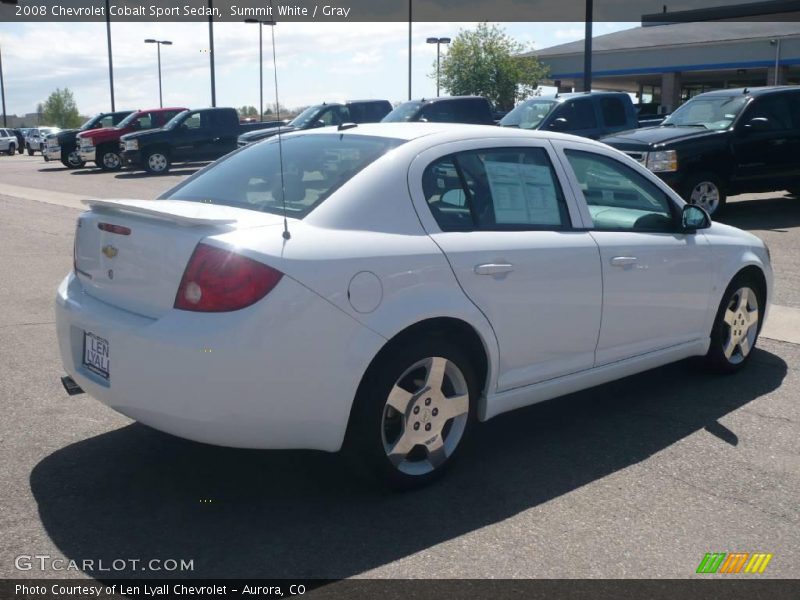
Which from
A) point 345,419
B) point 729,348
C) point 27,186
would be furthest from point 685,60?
point 345,419

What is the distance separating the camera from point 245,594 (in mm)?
3279

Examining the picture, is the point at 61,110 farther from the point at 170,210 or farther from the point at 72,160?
the point at 170,210

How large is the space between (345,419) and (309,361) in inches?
12.6

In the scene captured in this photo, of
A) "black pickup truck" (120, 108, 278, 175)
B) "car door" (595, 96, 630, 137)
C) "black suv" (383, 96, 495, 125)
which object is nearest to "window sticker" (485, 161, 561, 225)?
"car door" (595, 96, 630, 137)

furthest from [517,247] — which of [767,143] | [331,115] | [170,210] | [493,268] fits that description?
[331,115]

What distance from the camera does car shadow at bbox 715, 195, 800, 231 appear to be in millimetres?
13453

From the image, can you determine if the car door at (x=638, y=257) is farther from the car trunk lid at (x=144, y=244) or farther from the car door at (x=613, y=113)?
the car door at (x=613, y=113)

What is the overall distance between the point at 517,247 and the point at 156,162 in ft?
83.7

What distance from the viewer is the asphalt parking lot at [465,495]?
11.7 ft

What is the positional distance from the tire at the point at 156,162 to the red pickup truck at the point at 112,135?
2648 mm

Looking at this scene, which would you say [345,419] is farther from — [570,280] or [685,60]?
[685,60]

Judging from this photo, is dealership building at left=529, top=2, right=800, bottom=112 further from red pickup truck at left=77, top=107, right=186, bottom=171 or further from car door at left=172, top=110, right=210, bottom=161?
red pickup truck at left=77, top=107, right=186, bottom=171

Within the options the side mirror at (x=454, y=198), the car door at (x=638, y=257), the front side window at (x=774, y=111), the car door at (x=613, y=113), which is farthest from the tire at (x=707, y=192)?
the side mirror at (x=454, y=198)

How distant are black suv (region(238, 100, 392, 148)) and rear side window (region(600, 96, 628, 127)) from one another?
7.14 meters
